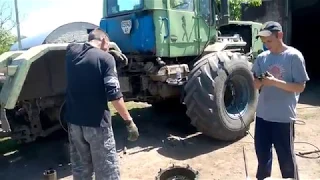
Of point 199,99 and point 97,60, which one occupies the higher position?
point 97,60

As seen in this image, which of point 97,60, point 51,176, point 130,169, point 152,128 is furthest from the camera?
point 152,128

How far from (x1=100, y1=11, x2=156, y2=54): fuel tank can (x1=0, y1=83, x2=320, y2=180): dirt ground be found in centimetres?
142

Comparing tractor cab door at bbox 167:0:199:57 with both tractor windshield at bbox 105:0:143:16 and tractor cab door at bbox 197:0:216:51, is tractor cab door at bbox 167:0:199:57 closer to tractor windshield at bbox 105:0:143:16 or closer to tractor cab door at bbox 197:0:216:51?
tractor cab door at bbox 197:0:216:51

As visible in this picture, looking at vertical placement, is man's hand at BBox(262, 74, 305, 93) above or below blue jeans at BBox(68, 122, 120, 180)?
above

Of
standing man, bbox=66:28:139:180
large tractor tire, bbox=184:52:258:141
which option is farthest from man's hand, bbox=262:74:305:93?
large tractor tire, bbox=184:52:258:141

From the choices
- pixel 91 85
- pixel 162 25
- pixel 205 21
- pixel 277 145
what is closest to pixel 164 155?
pixel 162 25

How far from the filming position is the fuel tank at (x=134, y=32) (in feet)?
17.3

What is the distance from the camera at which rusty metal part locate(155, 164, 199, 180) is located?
3.86 m

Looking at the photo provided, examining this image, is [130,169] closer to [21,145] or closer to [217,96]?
[217,96]

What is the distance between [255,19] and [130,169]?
28.6 ft

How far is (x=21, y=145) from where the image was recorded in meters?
5.64

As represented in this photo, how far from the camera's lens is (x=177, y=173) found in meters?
3.95

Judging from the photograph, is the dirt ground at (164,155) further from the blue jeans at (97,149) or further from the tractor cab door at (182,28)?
the tractor cab door at (182,28)

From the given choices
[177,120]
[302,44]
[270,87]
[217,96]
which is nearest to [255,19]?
[302,44]
